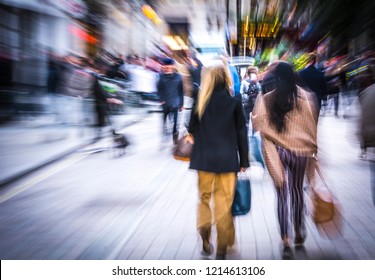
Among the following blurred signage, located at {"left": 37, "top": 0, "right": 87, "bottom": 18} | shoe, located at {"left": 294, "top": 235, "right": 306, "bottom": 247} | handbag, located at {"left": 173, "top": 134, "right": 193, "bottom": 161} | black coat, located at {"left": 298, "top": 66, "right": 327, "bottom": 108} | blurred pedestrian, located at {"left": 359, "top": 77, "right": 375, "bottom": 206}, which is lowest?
shoe, located at {"left": 294, "top": 235, "right": 306, "bottom": 247}

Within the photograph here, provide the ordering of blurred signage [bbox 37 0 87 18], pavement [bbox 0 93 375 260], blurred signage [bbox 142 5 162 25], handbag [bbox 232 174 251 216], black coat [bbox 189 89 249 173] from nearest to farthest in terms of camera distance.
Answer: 1. black coat [bbox 189 89 249 173]
2. pavement [bbox 0 93 375 260]
3. handbag [bbox 232 174 251 216]
4. blurred signage [bbox 37 0 87 18]
5. blurred signage [bbox 142 5 162 25]

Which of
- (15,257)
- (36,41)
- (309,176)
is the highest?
(36,41)

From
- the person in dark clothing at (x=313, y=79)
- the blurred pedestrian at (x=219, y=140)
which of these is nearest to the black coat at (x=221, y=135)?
the blurred pedestrian at (x=219, y=140)

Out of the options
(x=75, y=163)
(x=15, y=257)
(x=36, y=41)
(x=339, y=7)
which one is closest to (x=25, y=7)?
(x=36, y=41)

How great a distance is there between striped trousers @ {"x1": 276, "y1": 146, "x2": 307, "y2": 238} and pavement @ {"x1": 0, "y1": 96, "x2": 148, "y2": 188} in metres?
4.11

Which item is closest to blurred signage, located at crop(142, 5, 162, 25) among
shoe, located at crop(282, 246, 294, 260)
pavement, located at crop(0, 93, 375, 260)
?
pavement, located at crop(0, 93, 375, 260)

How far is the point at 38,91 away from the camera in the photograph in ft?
48.0

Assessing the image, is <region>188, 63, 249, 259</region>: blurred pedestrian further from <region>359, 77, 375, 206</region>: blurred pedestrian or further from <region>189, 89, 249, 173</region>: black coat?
<region>359, 77, 375, 206</region>: blurred pedestrian

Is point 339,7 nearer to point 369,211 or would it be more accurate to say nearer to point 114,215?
point 369,211

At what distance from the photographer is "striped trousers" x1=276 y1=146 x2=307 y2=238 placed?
11.7 ft

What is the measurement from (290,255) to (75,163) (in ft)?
16.8

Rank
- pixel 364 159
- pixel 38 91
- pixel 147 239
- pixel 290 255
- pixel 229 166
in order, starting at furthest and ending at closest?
pixel 38 91
pixel 364 159
pixel 147 239
pixel 290 255
pixel 229 166

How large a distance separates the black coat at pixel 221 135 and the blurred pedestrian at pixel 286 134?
338mm

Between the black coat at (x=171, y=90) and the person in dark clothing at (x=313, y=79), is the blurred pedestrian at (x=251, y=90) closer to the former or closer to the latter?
the black coat at (x=171, y=90)
